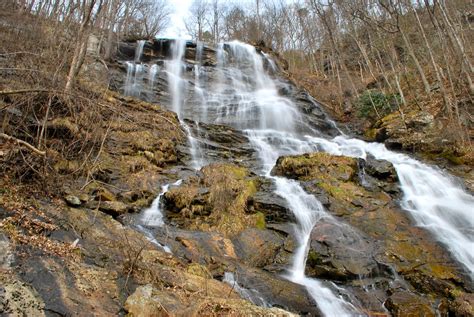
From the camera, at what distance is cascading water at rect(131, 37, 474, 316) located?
7801 mm

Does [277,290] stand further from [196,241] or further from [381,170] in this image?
[381,170]

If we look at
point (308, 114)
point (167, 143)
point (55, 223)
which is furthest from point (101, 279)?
point (308, 114)

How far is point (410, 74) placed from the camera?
2200 cm

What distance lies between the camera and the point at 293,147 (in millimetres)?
14625

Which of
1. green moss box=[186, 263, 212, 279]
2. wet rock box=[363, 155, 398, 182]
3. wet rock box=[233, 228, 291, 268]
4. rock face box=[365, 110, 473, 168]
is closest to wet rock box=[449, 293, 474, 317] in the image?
wet rock box=[233, 228, 291, 268]

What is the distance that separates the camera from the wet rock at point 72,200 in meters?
6.70

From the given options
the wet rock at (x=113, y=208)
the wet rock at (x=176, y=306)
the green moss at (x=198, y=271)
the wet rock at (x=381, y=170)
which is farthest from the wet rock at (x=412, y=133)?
the wet rock at (x=176, y=306)

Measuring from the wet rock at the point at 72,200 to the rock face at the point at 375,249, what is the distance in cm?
466

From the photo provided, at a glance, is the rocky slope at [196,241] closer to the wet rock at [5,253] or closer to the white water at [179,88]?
the wet rock at [5,253]

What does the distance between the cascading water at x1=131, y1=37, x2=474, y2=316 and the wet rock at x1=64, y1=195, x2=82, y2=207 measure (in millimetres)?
4278

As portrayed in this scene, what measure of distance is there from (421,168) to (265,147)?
221 inches

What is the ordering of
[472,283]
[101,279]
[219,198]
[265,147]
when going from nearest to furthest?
[101,279] → [472,283] → [219,198] → [265,147]

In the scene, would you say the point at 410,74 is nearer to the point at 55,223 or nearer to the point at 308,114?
the point at 308,114

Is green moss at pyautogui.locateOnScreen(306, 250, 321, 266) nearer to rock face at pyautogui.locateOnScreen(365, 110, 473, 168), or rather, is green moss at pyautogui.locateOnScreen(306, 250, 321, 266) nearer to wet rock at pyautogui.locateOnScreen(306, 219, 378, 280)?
wet rock at pyautogui.locateOnScreen(306, 219, 378, 280)
